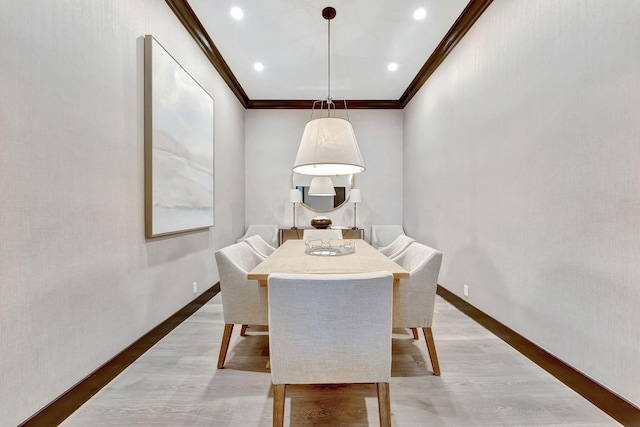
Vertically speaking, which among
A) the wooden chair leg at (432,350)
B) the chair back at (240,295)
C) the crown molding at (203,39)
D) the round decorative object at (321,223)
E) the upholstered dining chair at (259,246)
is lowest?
the wooden chair leg at (432,350)

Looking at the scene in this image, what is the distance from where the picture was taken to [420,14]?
272 cm

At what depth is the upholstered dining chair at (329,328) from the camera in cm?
114

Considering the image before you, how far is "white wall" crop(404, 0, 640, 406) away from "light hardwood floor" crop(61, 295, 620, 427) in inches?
10.7

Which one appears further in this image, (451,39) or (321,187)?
(321,187)

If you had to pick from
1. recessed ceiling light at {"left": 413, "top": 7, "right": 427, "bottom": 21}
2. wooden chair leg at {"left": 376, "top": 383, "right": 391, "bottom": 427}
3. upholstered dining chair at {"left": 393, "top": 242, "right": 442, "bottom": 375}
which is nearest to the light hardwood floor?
wooden chair leg at {"left": 376, "top": 383, "right": 391, "bottom": 427}

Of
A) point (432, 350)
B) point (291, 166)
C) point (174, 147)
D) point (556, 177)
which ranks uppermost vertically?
point (291, 166)

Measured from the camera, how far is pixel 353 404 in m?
1.57

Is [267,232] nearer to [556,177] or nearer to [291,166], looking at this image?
[291,166]

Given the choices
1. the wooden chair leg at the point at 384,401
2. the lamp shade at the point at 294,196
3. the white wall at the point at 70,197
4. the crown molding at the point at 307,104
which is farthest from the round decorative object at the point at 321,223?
the wooden chair leg at the point at 384,401

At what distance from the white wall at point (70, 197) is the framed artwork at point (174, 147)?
0.24 ft

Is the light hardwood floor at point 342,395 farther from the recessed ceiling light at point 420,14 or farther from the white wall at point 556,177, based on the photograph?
the recessed ceiling light at point 420,14

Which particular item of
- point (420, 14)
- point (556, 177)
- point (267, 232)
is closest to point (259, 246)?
point (267, 232)

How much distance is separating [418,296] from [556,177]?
113 cm

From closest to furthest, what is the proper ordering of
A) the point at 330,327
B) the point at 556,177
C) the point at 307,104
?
the point at 330,327 → the point at 556,177 → the point at 307,104
